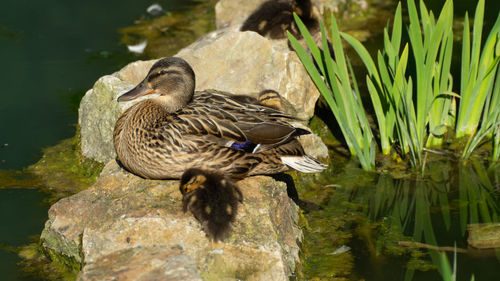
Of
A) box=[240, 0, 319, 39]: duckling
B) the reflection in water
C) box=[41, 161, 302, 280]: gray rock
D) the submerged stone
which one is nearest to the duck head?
box=[41, 161, 302, 280]: gray rock

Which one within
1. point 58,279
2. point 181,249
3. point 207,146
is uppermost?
point 207,146

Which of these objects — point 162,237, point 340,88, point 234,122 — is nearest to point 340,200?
point 340,88

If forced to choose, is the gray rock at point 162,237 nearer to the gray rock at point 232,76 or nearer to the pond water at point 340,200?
the pond water at point 340,200

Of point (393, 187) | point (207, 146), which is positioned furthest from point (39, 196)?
point (393, 187)

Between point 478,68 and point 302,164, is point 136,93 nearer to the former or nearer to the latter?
point 302,164

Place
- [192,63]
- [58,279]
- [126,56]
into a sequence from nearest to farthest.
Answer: [58,279] < [192,63] < [126,56]

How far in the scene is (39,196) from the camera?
15.9 feet

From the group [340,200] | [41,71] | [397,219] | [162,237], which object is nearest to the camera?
[162,237]

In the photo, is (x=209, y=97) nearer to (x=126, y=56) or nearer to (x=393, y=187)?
(x=393, y=187)

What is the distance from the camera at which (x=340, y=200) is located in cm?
474

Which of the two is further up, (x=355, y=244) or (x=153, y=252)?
(x=153, y=252)

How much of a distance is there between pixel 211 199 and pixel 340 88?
1749mm

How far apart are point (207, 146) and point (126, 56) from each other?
401cm

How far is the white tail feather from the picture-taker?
4.12 metres
